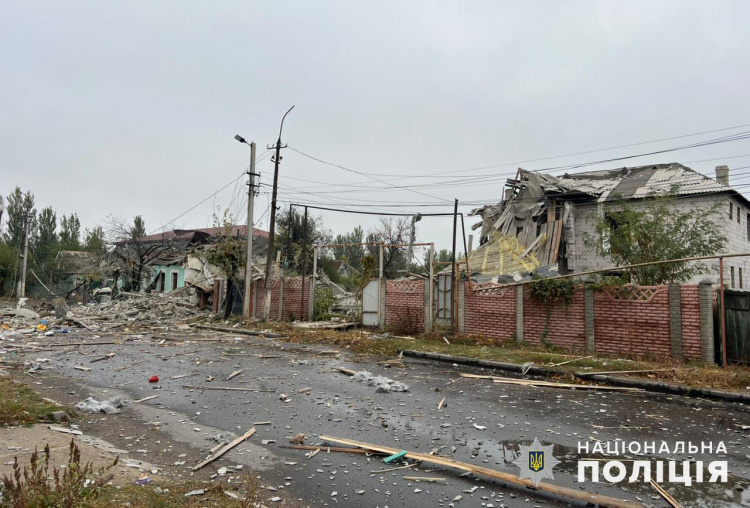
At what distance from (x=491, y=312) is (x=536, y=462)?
11.1m

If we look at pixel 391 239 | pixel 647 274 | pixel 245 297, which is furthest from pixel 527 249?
pixel 391 239

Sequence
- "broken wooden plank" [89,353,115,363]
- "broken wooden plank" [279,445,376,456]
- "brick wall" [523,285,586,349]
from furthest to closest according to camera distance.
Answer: "brick wall" [523,285,586,349], "broken wooden plank" [89,353,115,363], "broken wooden plank" [279,445,376,456]

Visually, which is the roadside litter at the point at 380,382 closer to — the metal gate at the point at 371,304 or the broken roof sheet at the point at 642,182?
the metal gate at the point at 371,304

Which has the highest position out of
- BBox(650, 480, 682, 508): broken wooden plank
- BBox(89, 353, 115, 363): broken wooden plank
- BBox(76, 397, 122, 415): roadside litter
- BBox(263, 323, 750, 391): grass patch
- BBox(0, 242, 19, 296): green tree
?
BBox(0, 242, 19, 296): green tree

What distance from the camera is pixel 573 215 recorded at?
79.0 ft

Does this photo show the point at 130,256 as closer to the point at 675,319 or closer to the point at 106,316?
the point at 106,316

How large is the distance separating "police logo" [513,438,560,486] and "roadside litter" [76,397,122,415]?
6311mm

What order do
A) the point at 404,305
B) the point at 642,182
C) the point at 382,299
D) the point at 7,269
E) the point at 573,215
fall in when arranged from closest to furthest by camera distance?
the point at 404,305 → the point at 382,299 → the point at 573,215 → the point at 642,182 → the point at 7,269

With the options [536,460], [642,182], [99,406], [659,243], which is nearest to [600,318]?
[659,243]

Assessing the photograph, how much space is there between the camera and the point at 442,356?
514 inches

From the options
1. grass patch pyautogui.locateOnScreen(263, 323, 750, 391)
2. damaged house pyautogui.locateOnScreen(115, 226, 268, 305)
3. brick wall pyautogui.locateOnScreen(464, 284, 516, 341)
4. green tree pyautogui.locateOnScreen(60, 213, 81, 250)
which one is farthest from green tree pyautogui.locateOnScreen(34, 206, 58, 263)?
brick wall pyautogui.locateOnScreen(464, 284, 516, 341)

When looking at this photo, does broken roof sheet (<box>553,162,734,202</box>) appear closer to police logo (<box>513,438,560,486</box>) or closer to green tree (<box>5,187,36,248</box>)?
police logo (<box>513,438,560,486</box>)

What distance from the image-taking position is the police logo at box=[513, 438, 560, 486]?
185 inches

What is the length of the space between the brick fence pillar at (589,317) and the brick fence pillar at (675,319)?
203 centimetres
